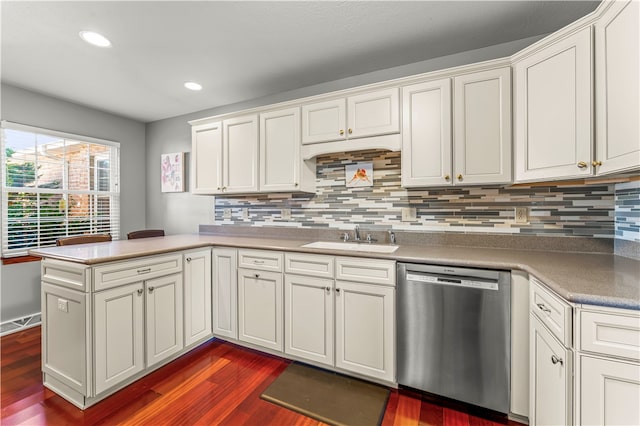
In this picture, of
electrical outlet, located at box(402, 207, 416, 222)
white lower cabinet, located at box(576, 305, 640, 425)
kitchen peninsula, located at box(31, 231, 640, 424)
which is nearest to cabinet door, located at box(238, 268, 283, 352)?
kitchen peninsula, located at box(31, 231, 640, 424)

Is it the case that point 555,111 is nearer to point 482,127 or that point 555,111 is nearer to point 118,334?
point 482,127

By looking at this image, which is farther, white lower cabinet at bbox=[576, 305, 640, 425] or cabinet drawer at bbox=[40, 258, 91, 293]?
cabinet drawer at bbox=[40, 258, 91, 293]

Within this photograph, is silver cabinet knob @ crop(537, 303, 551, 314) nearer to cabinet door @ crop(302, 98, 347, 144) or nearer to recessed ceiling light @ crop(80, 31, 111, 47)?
cabinet door @ crop(302, 98, 347, 144)

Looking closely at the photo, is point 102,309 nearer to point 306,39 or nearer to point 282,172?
point 282,172

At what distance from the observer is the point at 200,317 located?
2418mm

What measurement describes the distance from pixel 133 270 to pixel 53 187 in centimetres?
217

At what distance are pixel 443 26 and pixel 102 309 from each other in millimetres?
2862

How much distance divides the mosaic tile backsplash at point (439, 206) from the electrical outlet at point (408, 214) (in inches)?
0.9

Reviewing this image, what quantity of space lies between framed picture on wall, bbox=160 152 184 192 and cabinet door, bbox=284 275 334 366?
2.33 m

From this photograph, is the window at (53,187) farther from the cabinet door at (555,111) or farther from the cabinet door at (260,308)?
the cabinet door at (555,111)

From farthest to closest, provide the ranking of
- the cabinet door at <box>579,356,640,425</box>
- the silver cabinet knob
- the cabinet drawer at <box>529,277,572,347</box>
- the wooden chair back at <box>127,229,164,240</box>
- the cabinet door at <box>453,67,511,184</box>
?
the wooden chair back at <box>127,229,164,240</box>, the cabinet door at <box>453,67,511,184</box>, the silver cabinet knob, the cabinet drawer at <box>529,277,572,347</box>, the cabinet door at <box>579,356,640,425</box>

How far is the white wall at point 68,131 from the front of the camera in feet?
8.99

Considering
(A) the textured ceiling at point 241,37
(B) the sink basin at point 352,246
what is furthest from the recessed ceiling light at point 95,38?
(B) the sink basin at point 352,246

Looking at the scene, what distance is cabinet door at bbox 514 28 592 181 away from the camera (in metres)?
1.44
